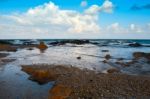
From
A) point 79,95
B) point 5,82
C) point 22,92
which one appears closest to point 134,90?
point 79,95

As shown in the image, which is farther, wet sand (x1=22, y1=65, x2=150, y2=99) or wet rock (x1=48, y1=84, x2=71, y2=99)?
wet sand (x1=22, y1=65, x2=150, y2=99)

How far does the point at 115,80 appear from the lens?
1052 cm

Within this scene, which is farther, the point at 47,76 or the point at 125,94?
the point at 47,76

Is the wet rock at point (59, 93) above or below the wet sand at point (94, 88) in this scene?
above

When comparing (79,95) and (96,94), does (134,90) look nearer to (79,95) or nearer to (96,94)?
(96,94)

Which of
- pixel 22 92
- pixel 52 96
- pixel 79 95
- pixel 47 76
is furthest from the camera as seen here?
pixel 47 76

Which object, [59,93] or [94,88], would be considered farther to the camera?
[94,88]

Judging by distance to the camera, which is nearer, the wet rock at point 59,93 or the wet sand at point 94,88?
the wet rock at point 59,93

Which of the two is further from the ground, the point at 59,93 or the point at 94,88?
the point at 59,93

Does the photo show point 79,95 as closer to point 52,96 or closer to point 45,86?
point 52,96

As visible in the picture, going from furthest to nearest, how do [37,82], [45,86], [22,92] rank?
[37,82]
[45,86]
[22,92]

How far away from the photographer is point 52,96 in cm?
722

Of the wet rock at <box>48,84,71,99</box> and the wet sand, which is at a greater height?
the wet rock at <box>48,84,71,99</box>

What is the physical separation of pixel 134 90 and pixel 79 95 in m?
2.61
